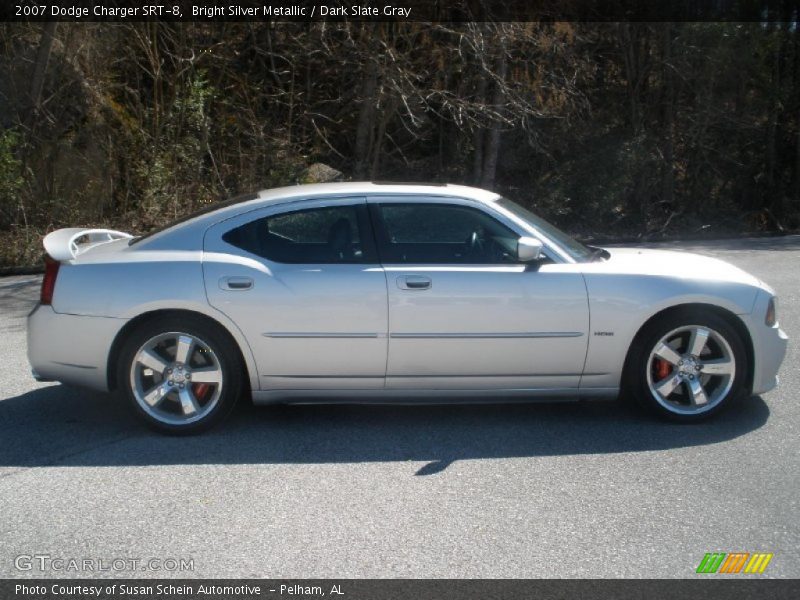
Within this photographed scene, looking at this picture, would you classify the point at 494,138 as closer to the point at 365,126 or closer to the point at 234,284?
the point at 365,126

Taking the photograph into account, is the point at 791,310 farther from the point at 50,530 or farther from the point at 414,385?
the point at 50,530

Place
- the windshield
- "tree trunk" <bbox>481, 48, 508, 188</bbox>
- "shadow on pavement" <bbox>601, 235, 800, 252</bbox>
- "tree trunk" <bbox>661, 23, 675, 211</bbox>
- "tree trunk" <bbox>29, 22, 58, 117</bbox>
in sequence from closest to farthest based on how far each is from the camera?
the windshield < "tree trunk" <bbox>29, 22, 58, 117</bbox> < "shadow on pavement" <bbox>601, 235, 800, 252</bbox> < "tree trunk" <bbox>481, 48, 508, 188</bbox> < "tree trunk" <bbox>661, 23, 675, 211</bbox>

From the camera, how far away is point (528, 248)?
18.4 ft

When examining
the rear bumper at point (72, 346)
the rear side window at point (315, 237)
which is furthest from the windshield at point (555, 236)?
the rear bumper at point (72, 346)

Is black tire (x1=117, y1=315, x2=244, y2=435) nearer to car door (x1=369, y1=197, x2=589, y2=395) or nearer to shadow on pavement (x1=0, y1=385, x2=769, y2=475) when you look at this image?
shadow on pavement (x1=0, y1=385, x2=769, y2=475)

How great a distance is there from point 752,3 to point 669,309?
55.4ft

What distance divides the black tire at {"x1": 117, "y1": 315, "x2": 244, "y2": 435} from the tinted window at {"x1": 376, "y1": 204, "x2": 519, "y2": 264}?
114 cm

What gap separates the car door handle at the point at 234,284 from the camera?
563 centimetres

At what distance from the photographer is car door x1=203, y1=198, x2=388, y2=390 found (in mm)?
5617

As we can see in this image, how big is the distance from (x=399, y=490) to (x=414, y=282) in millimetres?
1366

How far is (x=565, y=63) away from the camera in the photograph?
18.3 meters

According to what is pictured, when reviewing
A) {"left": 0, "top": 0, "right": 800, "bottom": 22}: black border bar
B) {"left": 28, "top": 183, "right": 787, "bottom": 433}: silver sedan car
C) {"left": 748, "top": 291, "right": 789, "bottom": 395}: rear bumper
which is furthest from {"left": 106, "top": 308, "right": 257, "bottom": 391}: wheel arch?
{"left": 0, "top": 0, "right": 800, "bottom": 22}: black border bar

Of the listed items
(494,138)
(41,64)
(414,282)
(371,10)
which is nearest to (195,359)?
(414,282)

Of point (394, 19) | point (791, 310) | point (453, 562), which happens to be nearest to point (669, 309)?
point (453, 562)
